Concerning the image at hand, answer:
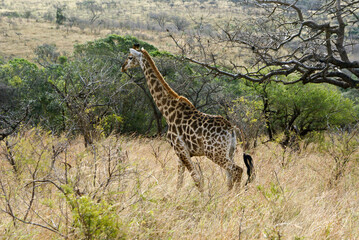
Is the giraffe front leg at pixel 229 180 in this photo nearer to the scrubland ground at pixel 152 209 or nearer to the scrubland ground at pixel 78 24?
the scrubland ground at pixel 152 209

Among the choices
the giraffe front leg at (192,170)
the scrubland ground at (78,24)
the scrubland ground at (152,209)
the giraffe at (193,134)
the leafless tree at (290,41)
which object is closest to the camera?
the scrubland ground at (152,209)

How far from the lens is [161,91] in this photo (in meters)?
5.52

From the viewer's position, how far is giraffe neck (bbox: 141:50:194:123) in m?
5.32

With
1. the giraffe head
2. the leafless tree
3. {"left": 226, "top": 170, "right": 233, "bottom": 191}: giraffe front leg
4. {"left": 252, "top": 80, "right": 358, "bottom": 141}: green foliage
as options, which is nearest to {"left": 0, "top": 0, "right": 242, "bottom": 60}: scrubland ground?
{"left": 252, "top": 80, "right": 358, "bottom": 141}: green foliage

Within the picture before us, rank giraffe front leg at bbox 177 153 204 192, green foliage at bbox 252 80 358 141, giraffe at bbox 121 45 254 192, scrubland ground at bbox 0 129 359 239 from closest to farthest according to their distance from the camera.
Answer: scrubland ground at bbox 0 129 359 239 < giraffe front leg at bbox 177 153 204 192 < giraffe at bbox 121 45 254 192 < green foliage at bbox 252 80 358 141

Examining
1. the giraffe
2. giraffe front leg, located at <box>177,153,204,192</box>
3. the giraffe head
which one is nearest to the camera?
giraffe front leg, located at <box>177,153,204,192</box>

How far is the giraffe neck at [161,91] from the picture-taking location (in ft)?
17.5

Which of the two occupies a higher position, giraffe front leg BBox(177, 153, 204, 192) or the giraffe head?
the giraffe head

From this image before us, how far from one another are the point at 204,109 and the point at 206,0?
47730 mm

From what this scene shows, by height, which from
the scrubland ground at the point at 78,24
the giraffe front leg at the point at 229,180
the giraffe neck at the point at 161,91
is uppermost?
the giraffe neck at the point at 161,91

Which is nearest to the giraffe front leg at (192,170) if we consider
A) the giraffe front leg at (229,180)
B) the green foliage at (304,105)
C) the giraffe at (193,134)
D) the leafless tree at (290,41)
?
the giraffe at (193,134)

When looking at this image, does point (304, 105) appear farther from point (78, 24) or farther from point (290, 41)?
point (78, 24)

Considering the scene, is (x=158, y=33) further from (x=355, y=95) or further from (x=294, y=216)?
(x=294, y=216)

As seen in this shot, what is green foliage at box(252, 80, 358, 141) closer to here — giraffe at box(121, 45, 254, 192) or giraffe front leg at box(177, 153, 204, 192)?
giraffe at box(121, 45, 254, 192)
